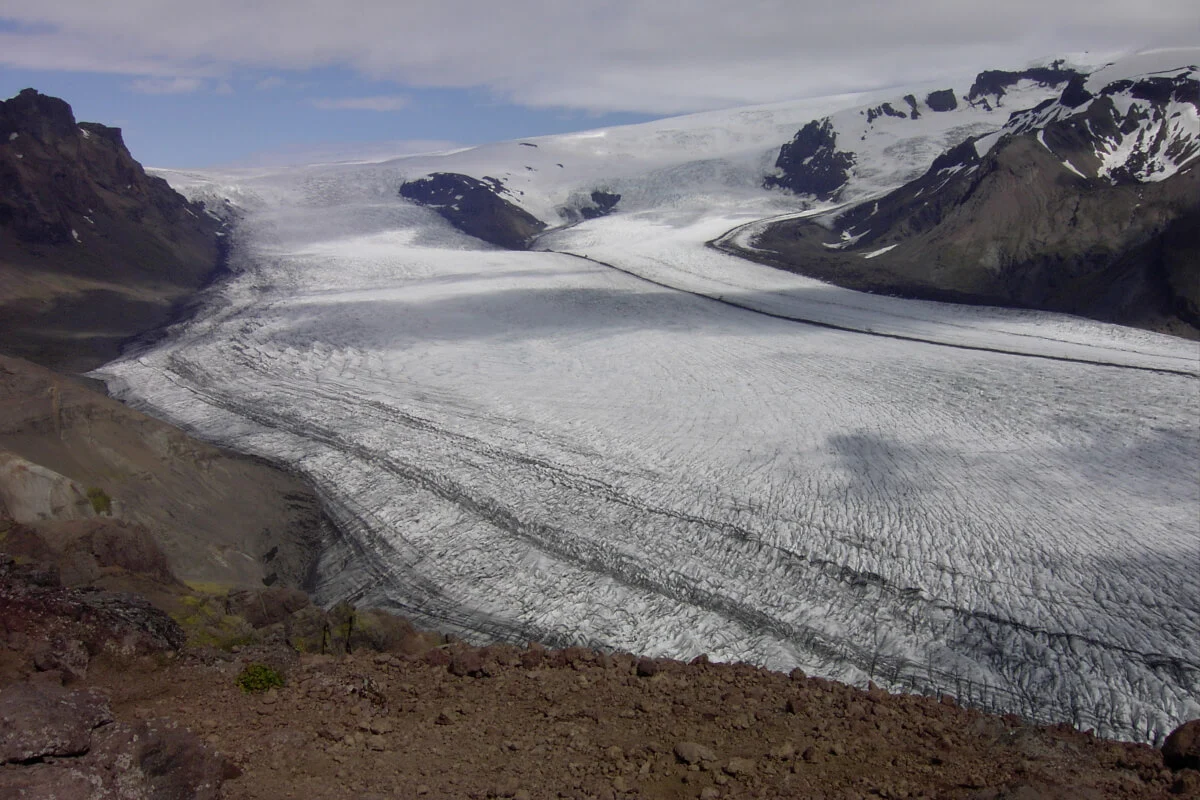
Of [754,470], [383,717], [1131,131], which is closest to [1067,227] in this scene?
[1131,131]

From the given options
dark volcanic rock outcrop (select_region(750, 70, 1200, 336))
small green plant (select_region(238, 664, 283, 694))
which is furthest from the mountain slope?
small green plant (select_region(238, 664, 283, 694))

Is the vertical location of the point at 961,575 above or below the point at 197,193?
below

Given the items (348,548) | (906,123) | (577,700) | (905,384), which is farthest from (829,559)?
(906,123)

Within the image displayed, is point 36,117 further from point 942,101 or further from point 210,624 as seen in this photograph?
point 942,101

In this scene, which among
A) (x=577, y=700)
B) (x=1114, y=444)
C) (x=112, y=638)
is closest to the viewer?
(x=112, y=638)

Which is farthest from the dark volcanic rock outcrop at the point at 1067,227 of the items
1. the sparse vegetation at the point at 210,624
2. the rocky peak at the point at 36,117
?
the rocky peak at the point at 36,117

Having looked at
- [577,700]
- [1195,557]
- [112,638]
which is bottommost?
[1195,557]

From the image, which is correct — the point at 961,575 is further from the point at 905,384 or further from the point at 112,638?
the point at 112,638
